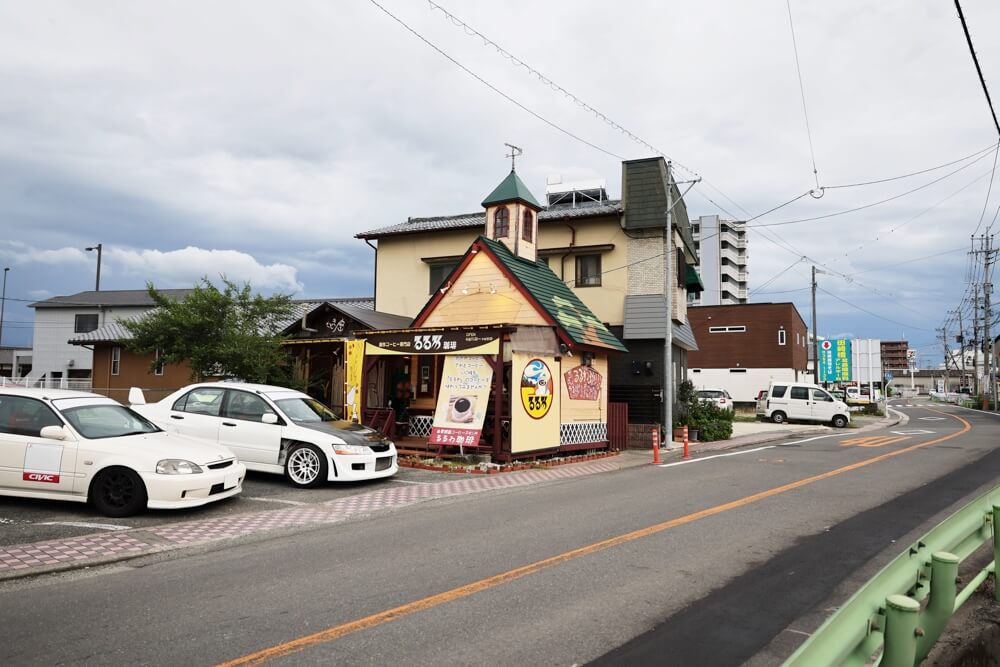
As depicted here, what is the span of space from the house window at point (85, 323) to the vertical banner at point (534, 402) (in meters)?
38.5

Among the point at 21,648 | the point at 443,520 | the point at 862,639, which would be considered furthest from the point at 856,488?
the point at 21,648

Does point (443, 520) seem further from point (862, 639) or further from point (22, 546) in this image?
point (862, 639)

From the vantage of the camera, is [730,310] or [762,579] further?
[730,310]

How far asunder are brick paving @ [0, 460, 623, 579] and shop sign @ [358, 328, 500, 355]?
3.42 meters

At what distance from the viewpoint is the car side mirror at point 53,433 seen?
→ 27.2ft

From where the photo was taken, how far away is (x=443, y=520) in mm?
8836

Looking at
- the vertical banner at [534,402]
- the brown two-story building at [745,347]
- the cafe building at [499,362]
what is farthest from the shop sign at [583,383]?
the brown two-story building at [745,347]

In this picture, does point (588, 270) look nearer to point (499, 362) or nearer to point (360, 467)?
point (499, 362)

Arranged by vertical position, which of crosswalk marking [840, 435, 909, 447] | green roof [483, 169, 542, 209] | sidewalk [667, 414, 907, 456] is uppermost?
green roof [483, 169, 542, 209]

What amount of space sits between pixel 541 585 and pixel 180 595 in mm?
3192

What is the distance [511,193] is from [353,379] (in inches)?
287

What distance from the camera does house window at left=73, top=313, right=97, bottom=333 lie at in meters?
42.3

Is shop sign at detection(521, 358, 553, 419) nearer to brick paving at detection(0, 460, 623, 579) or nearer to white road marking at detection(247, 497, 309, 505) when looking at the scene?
brick paving at detection(0, 460, 623, 579)

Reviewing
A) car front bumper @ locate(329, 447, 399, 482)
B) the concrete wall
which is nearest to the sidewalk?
car front bumper @ locate(329, 447, 399, 482)
